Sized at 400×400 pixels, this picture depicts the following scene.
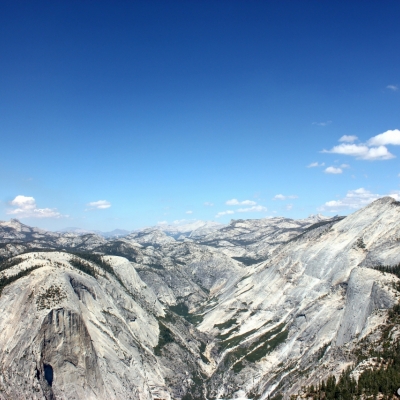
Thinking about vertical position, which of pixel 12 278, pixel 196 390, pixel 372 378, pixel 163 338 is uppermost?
pixel 12 278

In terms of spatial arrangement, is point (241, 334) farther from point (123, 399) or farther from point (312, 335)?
point (123, 399)

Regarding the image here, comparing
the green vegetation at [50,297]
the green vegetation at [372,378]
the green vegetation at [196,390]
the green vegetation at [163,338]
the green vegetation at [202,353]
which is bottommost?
the green vegetation at [196,390]

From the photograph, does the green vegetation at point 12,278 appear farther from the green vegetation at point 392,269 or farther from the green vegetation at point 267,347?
the green vegetation at point 392,269

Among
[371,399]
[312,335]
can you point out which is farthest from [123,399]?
[312,335]

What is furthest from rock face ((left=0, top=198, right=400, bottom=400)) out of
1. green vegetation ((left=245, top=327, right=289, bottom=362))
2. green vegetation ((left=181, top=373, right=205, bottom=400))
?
green vegetation ((left=245, top=327, right=289, bottom=362))

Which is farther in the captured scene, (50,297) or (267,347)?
(267,347)

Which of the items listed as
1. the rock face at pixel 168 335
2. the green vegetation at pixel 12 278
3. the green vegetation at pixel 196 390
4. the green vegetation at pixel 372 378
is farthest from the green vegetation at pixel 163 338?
the green vegetation at pixel 372 378

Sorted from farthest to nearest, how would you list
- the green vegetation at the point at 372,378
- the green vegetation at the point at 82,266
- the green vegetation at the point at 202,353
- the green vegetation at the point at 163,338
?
the green vegetation at the point at 202,353
the green vegetation at the point at 82,266
the green vegetation at the point at 163,338
the green vegetation at the point at 372,378

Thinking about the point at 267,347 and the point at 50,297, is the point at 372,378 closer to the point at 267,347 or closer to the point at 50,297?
the point at 50,297

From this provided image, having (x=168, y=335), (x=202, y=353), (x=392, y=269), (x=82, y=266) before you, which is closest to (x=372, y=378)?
(x=392, y=269)
